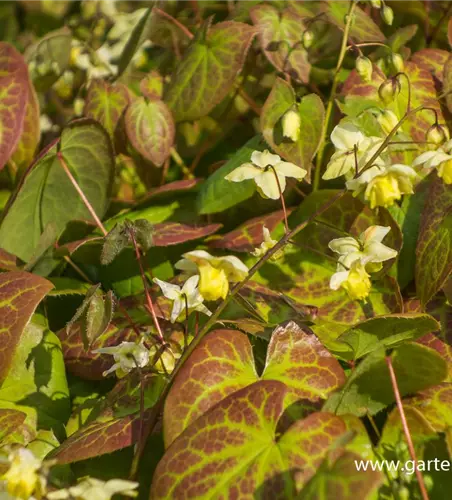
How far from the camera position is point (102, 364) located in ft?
3.84

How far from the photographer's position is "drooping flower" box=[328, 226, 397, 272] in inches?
40.1

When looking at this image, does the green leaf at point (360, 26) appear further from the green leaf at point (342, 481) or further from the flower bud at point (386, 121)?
the green leaf at point (342, 481)

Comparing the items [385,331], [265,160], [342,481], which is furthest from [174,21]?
[342,481]

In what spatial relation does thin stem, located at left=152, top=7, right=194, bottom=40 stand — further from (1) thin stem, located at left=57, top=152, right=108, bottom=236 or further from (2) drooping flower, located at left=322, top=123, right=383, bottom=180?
(2) drooping flower, located at left=322, top=123, right=383, bottom=180

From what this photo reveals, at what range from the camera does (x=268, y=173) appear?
1.10 meters

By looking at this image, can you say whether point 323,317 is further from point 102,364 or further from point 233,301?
point 102,364

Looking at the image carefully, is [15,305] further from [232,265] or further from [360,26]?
[360,26]

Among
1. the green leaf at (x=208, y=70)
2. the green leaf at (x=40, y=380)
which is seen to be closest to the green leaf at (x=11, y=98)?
the green leaf at (x=208, y=70)

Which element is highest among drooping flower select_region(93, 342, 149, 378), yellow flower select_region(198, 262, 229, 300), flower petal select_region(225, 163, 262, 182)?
flower petal select_region(225, 163, 262, 182)

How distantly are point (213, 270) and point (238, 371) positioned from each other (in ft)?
0.52

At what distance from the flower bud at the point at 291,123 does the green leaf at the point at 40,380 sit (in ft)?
1.60

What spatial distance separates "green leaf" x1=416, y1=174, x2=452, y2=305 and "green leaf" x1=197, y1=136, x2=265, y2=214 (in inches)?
11.1

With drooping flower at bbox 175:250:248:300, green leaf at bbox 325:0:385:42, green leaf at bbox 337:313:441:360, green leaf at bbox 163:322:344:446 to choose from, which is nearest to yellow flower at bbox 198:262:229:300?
drooping flower at bbox 175:250:248:300

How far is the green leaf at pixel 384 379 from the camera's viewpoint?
92 centimetres
